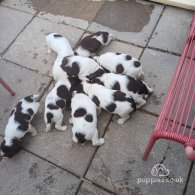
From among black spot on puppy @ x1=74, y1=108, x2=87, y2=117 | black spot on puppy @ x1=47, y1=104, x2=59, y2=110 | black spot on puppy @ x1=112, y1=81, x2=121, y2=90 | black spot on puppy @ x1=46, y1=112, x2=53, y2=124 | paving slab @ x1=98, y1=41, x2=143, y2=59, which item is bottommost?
paving slab @ x1=98, y1=41, x2=143, y2=59

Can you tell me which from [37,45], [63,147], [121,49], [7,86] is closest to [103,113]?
[63,147]

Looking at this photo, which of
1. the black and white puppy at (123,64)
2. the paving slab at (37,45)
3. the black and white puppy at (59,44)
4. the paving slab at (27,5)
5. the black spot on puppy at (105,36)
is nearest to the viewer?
the black and white puppy at (123,64)

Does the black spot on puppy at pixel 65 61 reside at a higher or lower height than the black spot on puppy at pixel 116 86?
higher

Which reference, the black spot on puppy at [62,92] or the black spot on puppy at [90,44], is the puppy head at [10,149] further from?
the black spot on puppy at [90,44]

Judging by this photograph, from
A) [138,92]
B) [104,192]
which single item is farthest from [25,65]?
[104,192]

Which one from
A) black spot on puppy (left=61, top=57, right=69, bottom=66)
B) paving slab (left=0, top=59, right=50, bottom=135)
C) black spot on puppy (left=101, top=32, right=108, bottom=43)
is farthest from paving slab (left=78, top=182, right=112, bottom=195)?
black spot on puppy (left=101, top=32, right=108, bottom=43)

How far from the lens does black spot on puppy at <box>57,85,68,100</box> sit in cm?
289

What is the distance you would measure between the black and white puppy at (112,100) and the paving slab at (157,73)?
1.07ft

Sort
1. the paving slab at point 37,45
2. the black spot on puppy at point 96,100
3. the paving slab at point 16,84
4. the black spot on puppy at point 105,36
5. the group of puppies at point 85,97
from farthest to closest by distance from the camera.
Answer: the paving slab at point 37,45 → the black spot on puppy at point 105,36 → the paving slab at point 16,84 → the black spot on puppy at point 96,100 → the group of puppies at point 85,97

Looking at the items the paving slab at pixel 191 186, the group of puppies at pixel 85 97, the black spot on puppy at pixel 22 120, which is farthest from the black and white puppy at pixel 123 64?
the paving slab at pixel 191 186

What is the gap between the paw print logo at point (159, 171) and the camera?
8.64 ft

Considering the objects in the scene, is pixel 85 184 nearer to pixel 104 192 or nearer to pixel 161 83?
pixel 104 192

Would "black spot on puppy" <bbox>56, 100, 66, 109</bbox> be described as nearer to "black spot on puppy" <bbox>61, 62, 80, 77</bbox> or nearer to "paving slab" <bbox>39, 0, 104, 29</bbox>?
"black spot on puppy" <bbox>61, 62, 80, 77</bbox>

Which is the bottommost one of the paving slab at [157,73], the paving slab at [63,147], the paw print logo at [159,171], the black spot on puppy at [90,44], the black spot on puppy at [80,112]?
the paw print logo at [159,171]
